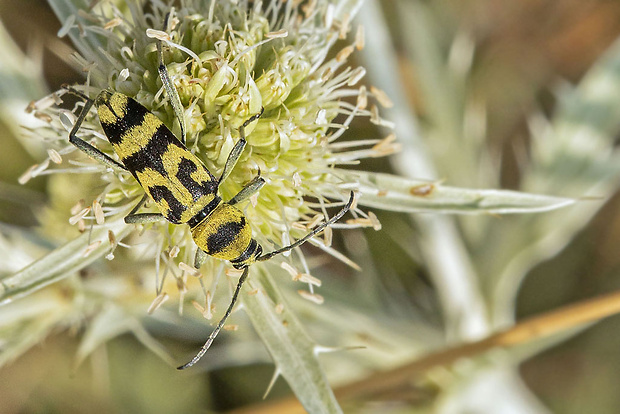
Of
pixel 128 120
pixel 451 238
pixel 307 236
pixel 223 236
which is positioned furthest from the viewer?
pixel 451 238

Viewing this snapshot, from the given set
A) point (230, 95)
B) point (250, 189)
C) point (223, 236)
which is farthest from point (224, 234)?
point (230, 95)

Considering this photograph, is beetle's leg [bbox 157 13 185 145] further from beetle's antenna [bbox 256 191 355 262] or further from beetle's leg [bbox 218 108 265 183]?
beetle's antenna [bbox 256 191 355 262]

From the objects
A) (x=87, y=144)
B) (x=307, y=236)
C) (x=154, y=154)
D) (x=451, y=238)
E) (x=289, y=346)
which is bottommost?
(x=451, y=238)

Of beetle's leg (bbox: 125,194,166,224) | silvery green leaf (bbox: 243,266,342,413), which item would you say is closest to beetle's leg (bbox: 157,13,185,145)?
beetle's leg (bbox: 125,194,166,224)

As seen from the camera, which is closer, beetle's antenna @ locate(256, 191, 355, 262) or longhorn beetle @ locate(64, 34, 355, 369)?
longhorn beetle @ locate(64, 34, 355, 369)

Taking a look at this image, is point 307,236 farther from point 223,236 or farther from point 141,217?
point 141,217

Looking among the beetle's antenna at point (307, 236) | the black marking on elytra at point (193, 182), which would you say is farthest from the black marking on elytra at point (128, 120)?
the beetle's antenna at point (307, 236)

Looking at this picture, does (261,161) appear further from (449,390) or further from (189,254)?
(449,390)

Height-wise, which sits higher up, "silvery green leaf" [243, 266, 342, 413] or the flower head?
the flower head
